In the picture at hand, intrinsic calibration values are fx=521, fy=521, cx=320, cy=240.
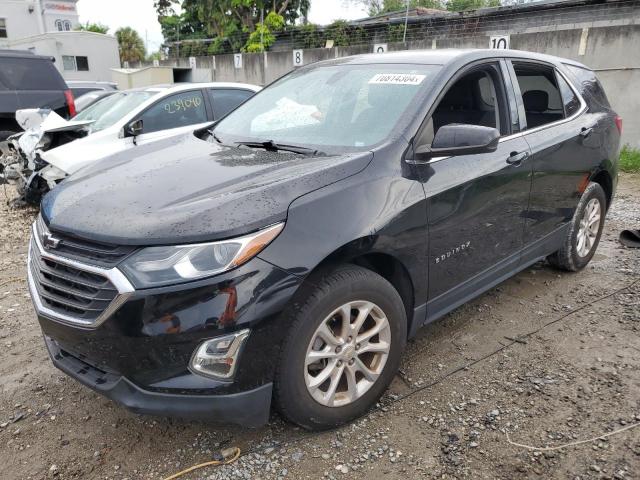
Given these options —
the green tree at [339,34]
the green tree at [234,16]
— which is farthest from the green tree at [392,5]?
the green tree at [339,34]

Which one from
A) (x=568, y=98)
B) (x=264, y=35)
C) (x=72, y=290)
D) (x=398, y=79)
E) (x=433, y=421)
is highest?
A: (x=264, y=35)

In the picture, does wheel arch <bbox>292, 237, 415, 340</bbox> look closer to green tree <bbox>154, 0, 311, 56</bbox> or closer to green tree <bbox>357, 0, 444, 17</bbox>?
green tree <bbox>154, 0, 311, 56</bbox>

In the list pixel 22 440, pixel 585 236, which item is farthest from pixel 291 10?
pixel 22 440

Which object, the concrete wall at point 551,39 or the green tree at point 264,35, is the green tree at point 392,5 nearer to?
the green tree at point 264,35

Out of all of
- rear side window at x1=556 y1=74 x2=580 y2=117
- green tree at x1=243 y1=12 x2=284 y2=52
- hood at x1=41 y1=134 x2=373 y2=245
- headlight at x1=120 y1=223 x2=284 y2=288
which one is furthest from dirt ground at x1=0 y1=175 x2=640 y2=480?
green tree at x1=243 y1=12 x2=284 y2=52

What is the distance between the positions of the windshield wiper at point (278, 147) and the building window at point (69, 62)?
27.3 metres

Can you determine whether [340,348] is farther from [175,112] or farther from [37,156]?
[37,156]

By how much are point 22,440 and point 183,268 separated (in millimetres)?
1343

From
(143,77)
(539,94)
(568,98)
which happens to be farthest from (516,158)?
(143,77)

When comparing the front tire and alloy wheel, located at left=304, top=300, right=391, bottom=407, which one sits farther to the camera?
alloy wheel, located at left=304, top=300, right=391, bottom=407

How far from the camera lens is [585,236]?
432 cm

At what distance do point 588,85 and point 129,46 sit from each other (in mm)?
49690

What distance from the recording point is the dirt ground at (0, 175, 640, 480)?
7.57 feet

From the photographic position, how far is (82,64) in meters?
27.2
